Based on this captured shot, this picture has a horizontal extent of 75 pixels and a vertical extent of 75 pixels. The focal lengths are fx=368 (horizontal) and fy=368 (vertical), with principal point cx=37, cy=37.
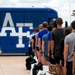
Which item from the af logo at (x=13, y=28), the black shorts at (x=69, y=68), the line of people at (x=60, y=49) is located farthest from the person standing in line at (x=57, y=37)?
the af logo at (x=13, y=28)

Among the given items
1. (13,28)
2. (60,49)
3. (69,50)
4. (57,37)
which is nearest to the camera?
(69,50)

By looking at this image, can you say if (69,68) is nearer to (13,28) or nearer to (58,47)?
(58,47)

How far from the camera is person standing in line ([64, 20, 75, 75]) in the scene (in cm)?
902

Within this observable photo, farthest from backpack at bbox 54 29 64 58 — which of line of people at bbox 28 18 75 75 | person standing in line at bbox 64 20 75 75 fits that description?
person standing in line at bbox 64 20 75 75

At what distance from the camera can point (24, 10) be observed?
24.3 meters

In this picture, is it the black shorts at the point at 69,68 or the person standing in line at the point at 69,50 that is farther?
the black shorts at the point at 69,68

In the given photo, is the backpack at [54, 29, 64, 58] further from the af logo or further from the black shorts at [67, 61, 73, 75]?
the af logo

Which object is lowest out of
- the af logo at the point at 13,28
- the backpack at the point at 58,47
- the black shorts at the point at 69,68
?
the af logo at the point at 13,28

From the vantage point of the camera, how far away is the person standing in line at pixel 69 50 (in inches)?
355

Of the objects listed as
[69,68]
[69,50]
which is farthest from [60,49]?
[69,68]

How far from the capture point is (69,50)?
30.1 feet

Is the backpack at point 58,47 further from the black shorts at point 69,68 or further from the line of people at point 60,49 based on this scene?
the black shorts at point 69,68

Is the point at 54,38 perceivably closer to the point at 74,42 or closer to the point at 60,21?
the point at 60,21

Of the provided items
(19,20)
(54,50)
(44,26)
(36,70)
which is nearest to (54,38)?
(54,50)
